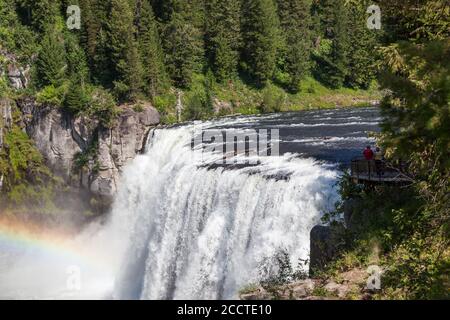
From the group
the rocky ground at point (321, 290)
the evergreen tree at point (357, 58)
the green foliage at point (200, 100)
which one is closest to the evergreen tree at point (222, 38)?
the green foliage at point (200, 100)

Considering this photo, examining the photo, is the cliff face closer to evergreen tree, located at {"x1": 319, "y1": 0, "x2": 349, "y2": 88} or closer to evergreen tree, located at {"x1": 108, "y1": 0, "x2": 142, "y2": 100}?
evergreen tree, located at {"x1": 108, "y1": 0, "x2": 142, "y2": 100}

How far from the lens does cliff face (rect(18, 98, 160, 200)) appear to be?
3856 cm

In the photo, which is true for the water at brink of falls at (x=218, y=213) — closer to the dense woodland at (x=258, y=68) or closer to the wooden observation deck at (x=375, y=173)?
the wooden observation deck at (x=375, y=173)

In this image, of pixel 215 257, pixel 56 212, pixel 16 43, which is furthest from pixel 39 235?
pixel 215 257

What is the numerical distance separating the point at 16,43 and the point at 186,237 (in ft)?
116

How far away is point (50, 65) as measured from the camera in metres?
44.6

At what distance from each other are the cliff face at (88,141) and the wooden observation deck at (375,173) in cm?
2498

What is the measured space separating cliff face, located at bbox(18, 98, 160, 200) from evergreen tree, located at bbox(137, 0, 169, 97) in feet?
18.7

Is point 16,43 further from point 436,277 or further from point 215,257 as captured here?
point 436,277

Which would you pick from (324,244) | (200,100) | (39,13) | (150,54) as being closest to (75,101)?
(150,54)

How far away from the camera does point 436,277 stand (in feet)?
34.5

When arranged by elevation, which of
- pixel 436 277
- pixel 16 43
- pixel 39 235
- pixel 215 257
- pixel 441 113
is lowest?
pixel 39 235

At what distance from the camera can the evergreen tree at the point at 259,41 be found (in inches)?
2275

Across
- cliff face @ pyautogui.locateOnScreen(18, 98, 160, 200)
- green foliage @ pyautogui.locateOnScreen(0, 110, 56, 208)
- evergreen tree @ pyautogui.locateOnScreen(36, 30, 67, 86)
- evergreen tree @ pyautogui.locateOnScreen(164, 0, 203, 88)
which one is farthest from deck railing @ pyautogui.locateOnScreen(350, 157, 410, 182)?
evergreen tree @ pyautogui.locateOnScreen(164, 0, 203, 88)
